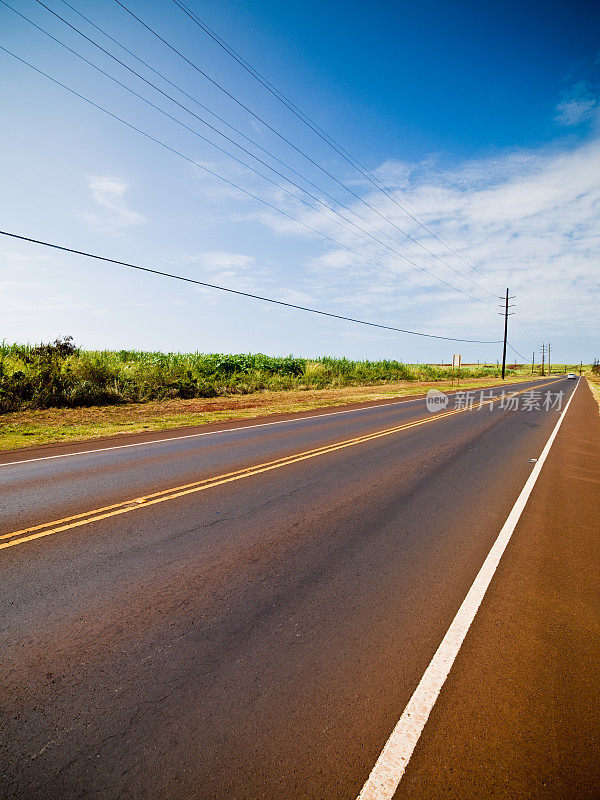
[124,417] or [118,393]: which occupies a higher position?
[118,393]

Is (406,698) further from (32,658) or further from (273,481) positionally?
(273,481)

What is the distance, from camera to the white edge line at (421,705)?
187 centimetres

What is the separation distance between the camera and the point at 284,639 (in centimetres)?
283

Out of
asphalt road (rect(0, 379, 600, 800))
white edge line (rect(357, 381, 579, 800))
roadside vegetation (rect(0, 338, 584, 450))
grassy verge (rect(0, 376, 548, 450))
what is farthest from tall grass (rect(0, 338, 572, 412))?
white edge line (rect(357, 381, 579, 800))

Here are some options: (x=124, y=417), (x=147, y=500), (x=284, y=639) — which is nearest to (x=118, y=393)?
(x=124, y=417)

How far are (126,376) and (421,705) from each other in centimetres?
1933

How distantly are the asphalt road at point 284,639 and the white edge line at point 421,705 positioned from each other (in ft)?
0.15

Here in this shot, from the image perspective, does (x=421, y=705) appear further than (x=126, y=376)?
No

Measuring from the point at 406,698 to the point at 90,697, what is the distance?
1.83 meters

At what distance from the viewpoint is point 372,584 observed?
11.7ft

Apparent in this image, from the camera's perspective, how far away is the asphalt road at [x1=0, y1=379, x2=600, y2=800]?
6.42ft

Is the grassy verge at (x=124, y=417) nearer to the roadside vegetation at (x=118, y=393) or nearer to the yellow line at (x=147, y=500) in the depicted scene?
the roadside vegetation at (x=118, y=393)

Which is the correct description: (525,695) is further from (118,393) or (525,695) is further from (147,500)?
(118,393)

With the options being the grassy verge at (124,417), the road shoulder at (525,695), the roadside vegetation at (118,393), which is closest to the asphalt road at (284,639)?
the road shoulder at (525,695)
